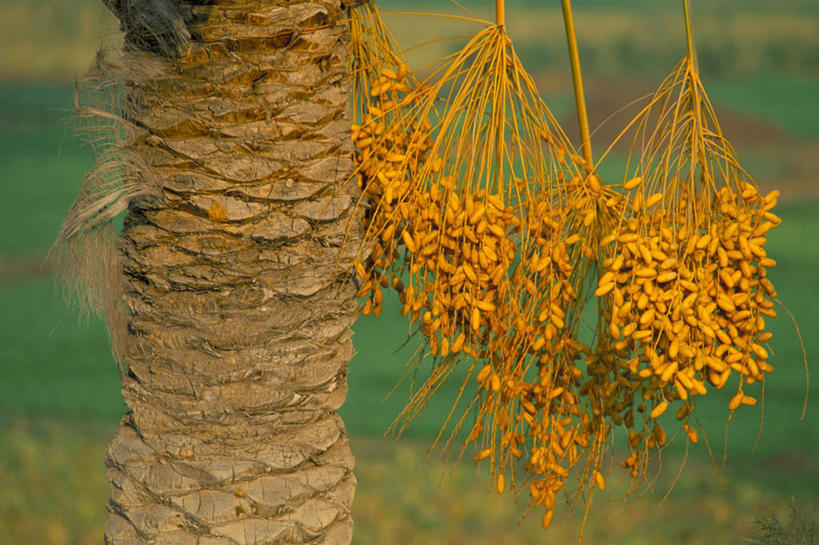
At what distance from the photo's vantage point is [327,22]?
1238 millimetres

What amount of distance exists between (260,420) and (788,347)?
154 inches

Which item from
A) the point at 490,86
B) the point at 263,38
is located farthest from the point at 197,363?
the point at 490,86

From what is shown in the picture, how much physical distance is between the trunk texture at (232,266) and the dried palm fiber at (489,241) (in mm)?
86

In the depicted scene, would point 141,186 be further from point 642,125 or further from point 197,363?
point 642,125

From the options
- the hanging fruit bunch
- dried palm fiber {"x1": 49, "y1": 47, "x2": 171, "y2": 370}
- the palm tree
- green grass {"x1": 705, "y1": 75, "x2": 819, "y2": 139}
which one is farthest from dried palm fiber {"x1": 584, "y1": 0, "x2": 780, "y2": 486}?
green grass {"x1": 705, "y1": 75, "x2": 819, "y2": 139}

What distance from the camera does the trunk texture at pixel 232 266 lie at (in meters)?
1.18

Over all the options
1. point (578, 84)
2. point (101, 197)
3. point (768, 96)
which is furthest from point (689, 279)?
point (768, 96)

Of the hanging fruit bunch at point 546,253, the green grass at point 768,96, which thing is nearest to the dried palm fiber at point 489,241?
the hanging fruit bunch at point 546,253

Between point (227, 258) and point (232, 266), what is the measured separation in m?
0.01

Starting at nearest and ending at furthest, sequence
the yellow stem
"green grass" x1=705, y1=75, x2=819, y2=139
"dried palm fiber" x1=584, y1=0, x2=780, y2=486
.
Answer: "dried palm fiber" x1=584, y1=0, x2=780, y2=486, the yellow stem, "green grass" x1=705, y1=75, x2=819, y2=139

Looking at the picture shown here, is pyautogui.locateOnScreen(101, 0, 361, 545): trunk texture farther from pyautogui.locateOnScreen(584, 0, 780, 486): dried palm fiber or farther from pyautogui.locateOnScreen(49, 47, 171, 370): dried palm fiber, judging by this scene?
pyautogui.locateOnScreen(584, 0, 780, 486): dried palm fiber

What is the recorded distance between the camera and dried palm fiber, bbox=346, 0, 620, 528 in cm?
122

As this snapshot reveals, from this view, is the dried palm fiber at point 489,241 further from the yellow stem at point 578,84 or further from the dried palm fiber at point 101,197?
the dried palm fiber at point 101,197

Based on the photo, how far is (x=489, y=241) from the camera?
3.93ft
